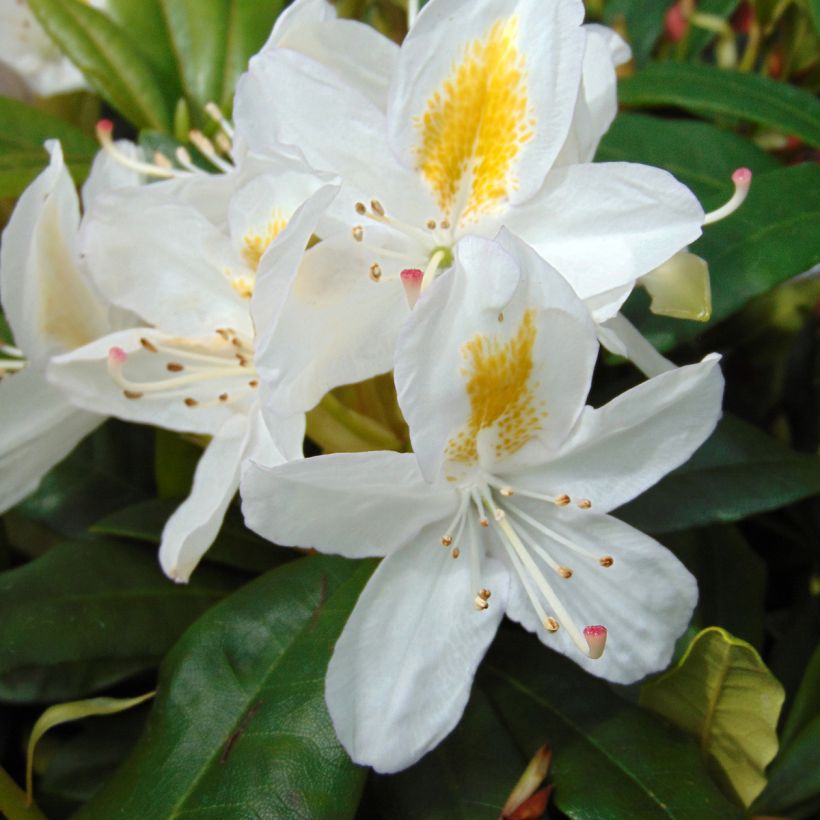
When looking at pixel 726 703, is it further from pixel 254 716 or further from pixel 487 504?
pixel 254 716

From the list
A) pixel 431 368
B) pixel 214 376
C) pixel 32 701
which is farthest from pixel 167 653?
pixel 431 368

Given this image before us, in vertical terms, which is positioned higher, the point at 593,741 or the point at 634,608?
the point at 634,608

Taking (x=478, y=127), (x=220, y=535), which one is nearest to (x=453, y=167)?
(x=478, y=127)

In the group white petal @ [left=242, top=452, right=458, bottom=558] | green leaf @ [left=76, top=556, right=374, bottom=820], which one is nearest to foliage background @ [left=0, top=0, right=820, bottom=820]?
green leaf @ [left=76, top=556, right=374, bottom=820]

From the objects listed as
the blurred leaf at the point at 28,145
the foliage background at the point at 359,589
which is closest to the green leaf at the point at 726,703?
the foliage background at the point at 359,589

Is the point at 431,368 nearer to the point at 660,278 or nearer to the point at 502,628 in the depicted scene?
the point at 660,278

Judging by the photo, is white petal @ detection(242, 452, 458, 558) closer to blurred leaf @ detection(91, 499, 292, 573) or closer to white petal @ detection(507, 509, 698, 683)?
white petal @ detection(507, 509, 698, 683)
